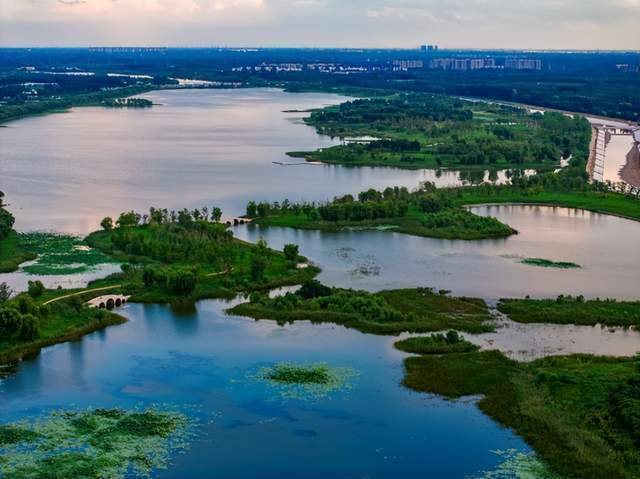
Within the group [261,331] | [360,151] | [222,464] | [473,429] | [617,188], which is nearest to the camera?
[222,464]

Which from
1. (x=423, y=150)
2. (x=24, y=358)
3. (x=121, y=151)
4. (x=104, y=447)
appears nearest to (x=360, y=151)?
(x=423, y=150)

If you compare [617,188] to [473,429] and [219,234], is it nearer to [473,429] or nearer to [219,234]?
[219,234]

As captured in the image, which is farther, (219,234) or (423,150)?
(423,150)

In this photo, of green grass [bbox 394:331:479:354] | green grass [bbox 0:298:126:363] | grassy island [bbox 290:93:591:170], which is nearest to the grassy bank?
grassy island [bbox 290:93:591:170]

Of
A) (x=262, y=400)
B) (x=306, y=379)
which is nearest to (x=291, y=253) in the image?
(x=306, y=379)

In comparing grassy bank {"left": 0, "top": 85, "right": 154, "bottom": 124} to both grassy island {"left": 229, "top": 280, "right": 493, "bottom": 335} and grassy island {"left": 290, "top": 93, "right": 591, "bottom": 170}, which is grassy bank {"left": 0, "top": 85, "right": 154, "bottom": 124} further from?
grassy island {"left": 229, "top": 280, "right": 493, "bottom": 335}

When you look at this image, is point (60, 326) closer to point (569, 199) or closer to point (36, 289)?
point (36, 289)
